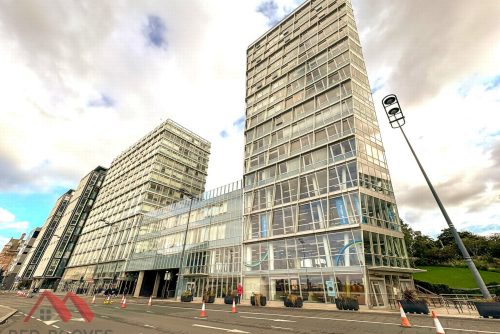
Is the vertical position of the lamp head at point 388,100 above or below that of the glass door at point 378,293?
above

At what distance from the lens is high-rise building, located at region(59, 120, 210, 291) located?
56.4 m

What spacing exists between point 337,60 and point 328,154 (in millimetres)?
14350

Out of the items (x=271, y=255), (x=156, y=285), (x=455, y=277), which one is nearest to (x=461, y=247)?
(x=271, y=255)

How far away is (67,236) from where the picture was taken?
82625mm

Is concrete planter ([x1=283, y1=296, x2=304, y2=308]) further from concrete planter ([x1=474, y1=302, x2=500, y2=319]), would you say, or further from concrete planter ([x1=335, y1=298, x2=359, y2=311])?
concrete planter ([x1=474, y1=302, x2=500, y2=319])

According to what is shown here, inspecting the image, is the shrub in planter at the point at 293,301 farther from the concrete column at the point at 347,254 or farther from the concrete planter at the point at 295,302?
the concrete column at the point at 347,254

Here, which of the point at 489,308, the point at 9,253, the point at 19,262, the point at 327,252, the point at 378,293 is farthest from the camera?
the point at 9,253

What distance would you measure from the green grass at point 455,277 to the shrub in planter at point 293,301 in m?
30.0

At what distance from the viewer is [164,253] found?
43156mm

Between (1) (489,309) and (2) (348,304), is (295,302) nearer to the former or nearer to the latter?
(2) (348,304)

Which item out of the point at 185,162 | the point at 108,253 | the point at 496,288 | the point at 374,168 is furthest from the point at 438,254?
the point at 108,253

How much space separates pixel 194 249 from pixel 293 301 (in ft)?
64.4

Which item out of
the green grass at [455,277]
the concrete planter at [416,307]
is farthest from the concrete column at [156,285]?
the green grass at [455,277]

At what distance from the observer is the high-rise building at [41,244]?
89.7 metres
